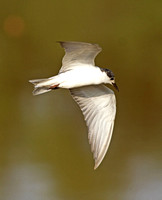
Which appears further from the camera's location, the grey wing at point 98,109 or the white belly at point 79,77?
the grey wing at point 98,109

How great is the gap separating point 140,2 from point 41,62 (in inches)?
73.0

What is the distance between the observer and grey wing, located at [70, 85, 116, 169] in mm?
3730

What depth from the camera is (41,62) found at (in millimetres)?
6895

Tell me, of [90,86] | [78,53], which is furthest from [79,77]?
[90,86]

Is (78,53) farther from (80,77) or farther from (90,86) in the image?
(90,86)

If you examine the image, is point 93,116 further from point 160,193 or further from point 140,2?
point 140,2

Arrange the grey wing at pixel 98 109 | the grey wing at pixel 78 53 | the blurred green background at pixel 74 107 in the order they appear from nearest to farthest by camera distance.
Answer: the grey wing at pixel 78 53
the grey wing at pixel 98 109
the blurred green background at pixel 74 107

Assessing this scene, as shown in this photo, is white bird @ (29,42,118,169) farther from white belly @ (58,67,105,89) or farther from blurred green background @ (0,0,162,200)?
blurred green background @ (0,0,162,200)

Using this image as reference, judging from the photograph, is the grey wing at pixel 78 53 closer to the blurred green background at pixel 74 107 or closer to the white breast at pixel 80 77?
the white breast at pixel 80 77

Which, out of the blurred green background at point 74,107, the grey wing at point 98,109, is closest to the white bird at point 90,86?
the grey wing at point 98,109

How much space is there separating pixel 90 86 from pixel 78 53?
32 cm

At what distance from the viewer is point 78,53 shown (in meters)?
3.60

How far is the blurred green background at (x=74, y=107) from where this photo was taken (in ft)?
17.3

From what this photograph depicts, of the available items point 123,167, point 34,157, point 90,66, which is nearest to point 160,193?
point 123,167
